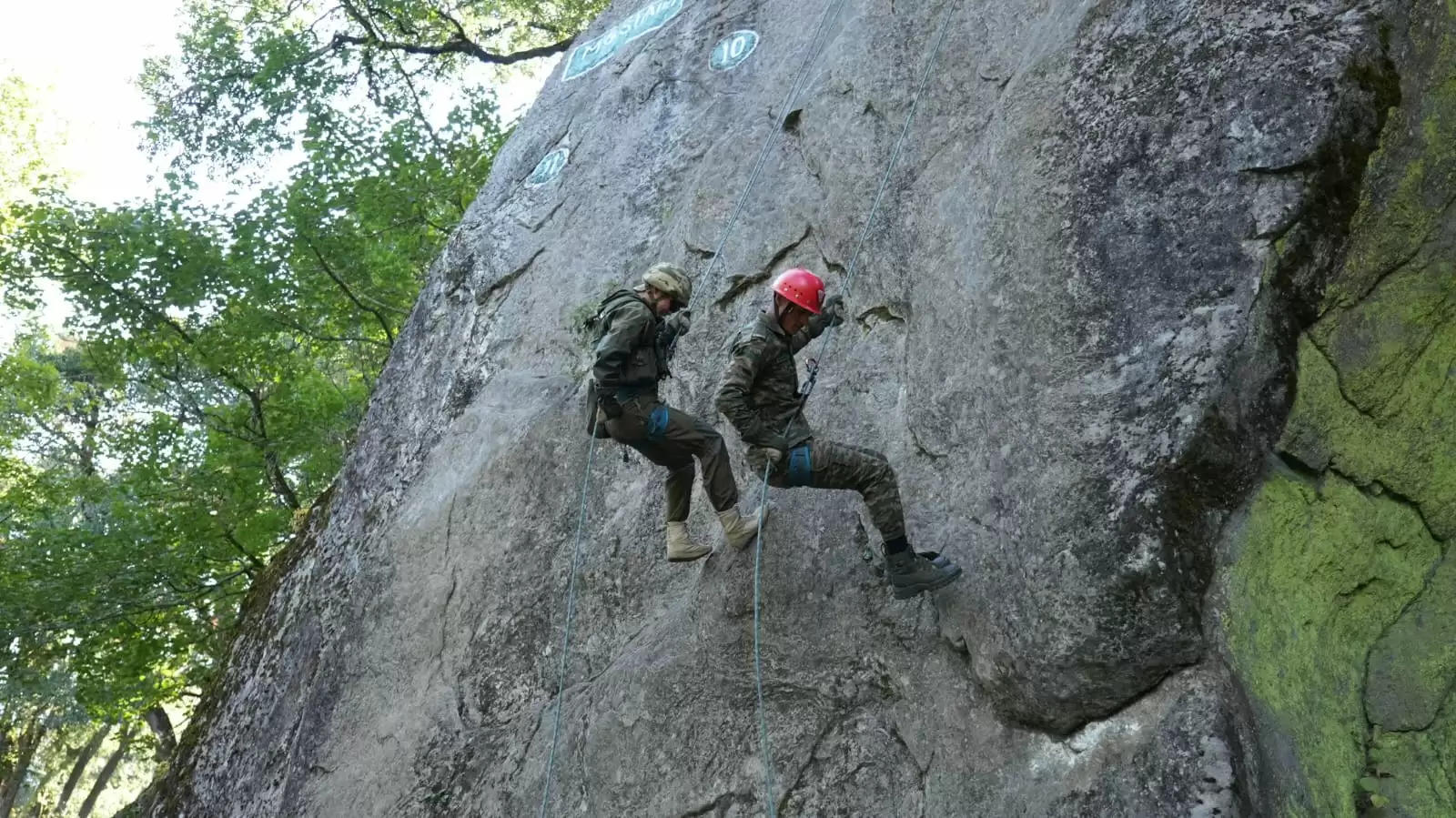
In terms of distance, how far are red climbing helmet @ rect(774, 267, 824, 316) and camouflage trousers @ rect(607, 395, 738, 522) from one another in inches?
37.2

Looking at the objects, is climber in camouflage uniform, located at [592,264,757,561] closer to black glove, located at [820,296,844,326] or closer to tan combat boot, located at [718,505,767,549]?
tan combat boot, located at [718,505,767,549]

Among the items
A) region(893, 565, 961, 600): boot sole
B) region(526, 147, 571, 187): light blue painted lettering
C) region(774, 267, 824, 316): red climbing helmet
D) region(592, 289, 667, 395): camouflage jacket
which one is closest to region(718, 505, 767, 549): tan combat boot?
region(592, 289, 667, 395): camouflage jacket

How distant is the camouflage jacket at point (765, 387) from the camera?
5.47 m

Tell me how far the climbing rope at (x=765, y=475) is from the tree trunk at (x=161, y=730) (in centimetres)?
1274

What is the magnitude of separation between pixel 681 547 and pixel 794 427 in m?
1.16

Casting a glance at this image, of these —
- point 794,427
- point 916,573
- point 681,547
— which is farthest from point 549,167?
point 916,573

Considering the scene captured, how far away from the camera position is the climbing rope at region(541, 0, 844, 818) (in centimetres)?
613

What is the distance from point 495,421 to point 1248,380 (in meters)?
5.17

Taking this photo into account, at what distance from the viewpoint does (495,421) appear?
8.09 meters

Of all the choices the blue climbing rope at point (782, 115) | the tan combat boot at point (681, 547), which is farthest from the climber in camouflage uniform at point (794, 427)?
the blue climbing rope at point (782, 115)

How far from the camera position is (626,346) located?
575 centimetres

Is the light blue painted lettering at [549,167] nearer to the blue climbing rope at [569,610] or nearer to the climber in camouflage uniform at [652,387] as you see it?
the blue climbing rope at [569,610]

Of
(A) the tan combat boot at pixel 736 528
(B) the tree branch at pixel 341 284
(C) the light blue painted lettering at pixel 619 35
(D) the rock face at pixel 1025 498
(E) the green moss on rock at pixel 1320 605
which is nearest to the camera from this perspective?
(E) the green moss on rock at pixel 1320 605

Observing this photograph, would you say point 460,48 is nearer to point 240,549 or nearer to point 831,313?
point 240,549
